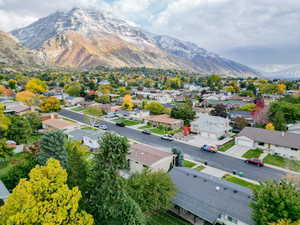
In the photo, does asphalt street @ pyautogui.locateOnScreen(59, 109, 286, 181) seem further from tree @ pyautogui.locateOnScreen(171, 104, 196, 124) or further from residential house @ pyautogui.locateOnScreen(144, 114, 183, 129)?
tree @ pyautogui.locateOnScreen(171, 104, 196, 124)

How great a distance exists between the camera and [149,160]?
27688 mm

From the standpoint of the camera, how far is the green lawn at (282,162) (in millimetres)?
31859

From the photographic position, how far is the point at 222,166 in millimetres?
32406

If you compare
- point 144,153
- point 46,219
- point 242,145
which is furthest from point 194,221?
point 242,145

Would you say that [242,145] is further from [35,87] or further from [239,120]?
[35,87]

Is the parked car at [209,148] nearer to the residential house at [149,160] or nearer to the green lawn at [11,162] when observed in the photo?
the residential house at [149,160]

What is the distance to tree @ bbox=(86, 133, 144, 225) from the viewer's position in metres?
14.4

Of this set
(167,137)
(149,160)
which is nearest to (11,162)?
(149,160)

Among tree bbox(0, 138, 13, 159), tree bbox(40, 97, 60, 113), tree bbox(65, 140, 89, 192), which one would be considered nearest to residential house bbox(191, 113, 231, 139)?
tree bbox(65, 140, 89, 192)

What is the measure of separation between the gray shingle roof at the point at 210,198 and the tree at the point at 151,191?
1812 mm

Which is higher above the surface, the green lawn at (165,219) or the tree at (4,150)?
the tree at (4,150)

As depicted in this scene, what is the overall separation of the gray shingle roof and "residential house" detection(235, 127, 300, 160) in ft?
68.0

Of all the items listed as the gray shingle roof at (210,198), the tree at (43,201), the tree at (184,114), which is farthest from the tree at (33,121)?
the tree at (43,201)

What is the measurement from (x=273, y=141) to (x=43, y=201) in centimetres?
4026
